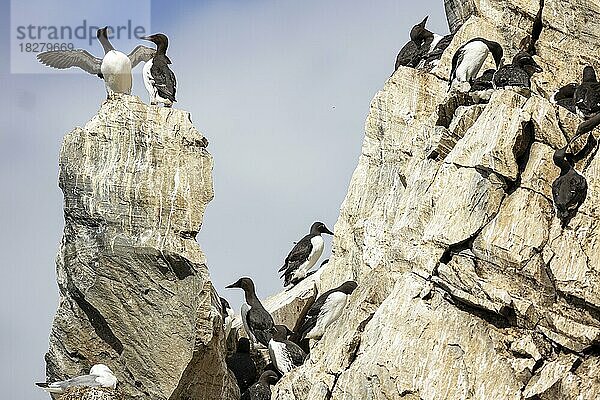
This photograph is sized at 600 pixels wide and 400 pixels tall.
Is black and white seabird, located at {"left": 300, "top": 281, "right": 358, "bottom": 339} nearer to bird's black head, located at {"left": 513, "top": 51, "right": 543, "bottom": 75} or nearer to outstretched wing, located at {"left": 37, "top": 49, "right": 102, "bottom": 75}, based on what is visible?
bird's black head, located at {"left": 513, "top": 51, "right": 543, "bottom": 75}

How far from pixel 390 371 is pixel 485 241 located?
73.4 inches

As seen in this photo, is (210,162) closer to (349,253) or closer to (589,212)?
(349,253)

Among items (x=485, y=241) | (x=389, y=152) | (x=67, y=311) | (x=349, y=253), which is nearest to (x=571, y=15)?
(x=389, y=152)

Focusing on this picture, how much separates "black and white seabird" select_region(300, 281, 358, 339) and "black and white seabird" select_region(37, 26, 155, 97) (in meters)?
4.44

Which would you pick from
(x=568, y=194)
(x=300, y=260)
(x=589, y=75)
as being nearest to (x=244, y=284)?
(x=300, y=260)

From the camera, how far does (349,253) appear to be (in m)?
19.2

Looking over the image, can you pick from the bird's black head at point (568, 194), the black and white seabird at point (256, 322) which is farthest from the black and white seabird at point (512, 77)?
A: the black and white seabird at point (256, 322)

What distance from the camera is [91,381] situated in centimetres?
1523

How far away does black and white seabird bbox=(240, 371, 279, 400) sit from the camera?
16.2 m

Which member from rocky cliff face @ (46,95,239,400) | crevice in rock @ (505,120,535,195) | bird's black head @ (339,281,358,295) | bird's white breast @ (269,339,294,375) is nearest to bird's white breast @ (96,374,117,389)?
rocky cliff face @ (46,95,239,400)

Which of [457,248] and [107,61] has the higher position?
[107,61]

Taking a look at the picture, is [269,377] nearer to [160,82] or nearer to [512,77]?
[160,82]

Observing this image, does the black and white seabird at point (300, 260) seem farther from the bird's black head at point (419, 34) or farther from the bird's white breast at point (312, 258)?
the bird's black head at point (419, 34)

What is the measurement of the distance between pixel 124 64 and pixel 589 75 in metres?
6.92
